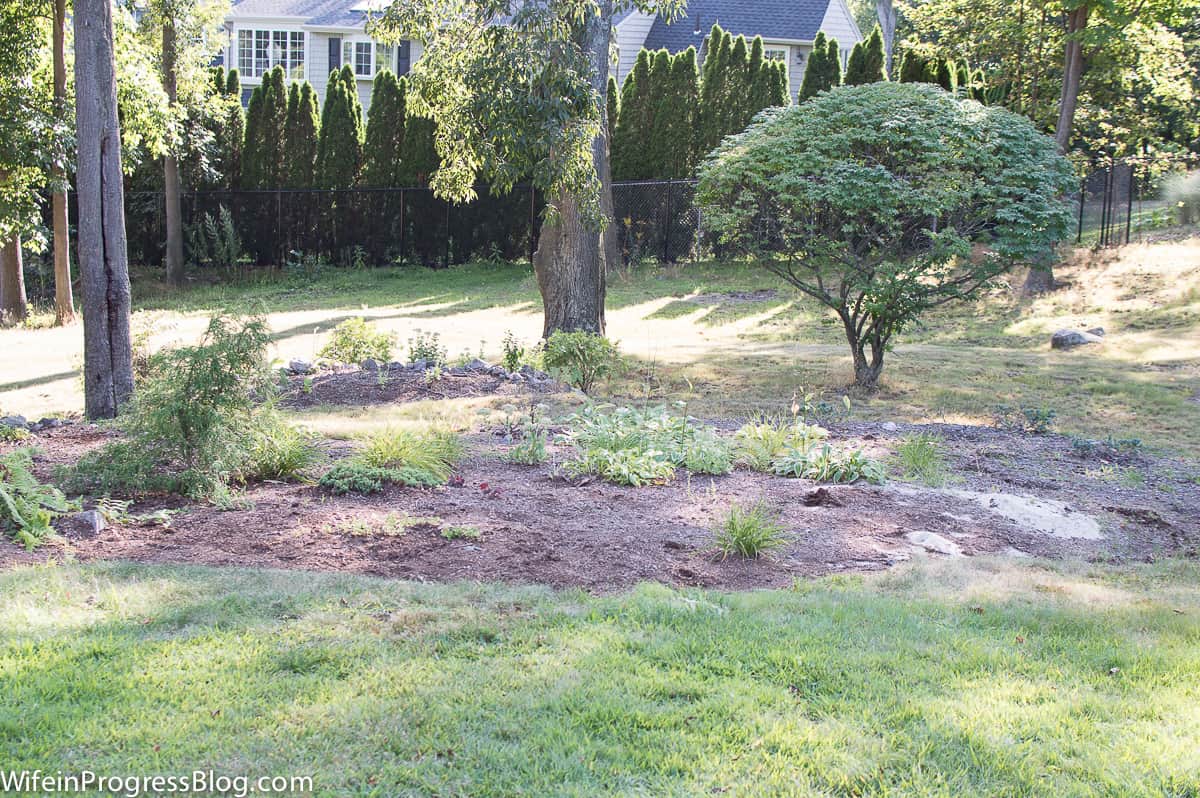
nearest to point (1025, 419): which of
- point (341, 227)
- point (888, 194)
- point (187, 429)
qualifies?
point (888, 194)

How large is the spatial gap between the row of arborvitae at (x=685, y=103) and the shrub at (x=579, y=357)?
44.5ft

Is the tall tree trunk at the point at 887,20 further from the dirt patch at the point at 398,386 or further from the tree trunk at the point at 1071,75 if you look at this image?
the dirt patch at the point at 398,386

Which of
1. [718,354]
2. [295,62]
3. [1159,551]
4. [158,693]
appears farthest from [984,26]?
[295,62]

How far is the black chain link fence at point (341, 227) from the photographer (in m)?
A: 23.8

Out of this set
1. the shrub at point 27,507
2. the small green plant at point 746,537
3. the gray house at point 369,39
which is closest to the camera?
the shrub at point 27,507

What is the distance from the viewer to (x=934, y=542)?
5078 millimetres

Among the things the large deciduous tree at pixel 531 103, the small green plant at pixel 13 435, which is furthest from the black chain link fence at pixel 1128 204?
the small green plant at pixel 13 435

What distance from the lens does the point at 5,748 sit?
2.67 meters

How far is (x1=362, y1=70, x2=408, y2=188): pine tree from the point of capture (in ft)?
78.1

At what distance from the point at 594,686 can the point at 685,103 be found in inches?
836

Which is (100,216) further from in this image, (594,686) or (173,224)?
(173,224)

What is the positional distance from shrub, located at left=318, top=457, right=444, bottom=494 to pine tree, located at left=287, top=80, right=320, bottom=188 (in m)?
20.3

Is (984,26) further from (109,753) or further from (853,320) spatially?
(109,753)

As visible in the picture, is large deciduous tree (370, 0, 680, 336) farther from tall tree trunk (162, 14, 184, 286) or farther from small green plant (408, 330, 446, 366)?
tall tree trunk (162, 14, 184, 286)
